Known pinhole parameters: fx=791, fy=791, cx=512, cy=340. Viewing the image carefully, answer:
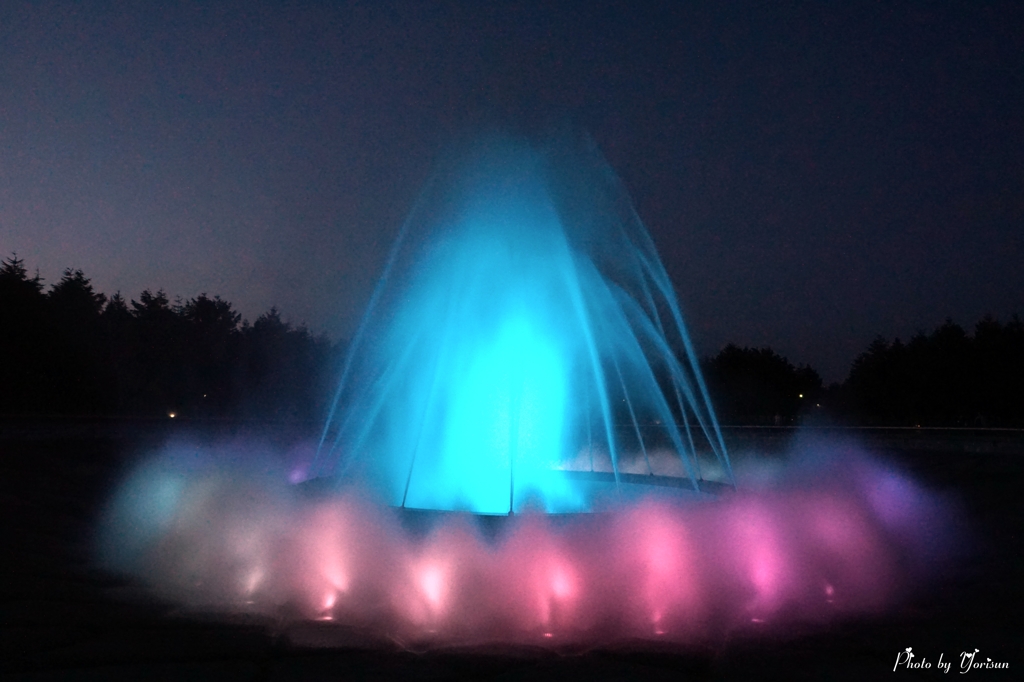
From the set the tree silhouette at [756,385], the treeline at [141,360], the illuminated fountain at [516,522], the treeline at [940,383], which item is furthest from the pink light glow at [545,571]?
the tree silhouette at [756,385]

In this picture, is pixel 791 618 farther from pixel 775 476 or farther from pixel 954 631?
pixel 775 476

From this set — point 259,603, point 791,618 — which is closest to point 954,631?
point 791,618

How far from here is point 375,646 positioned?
7992mm

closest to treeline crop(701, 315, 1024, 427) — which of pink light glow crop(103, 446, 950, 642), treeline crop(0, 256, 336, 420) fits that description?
treeline crop(0, 256, 336, 420)

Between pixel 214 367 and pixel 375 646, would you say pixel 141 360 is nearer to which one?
pixel 214 367

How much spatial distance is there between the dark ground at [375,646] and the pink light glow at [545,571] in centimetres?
61

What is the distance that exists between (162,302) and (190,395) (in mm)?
21127

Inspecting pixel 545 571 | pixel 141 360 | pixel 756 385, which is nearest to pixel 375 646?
pixel 545 571

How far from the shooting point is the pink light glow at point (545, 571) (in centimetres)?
908

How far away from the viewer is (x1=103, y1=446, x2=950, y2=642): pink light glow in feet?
29.8

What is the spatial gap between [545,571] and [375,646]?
2.39m

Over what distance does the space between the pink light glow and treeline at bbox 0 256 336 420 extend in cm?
2910

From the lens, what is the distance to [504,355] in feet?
48.4

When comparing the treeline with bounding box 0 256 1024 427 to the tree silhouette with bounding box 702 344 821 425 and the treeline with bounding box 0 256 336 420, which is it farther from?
the tree silhouette with bounding box 702 344 821 425
